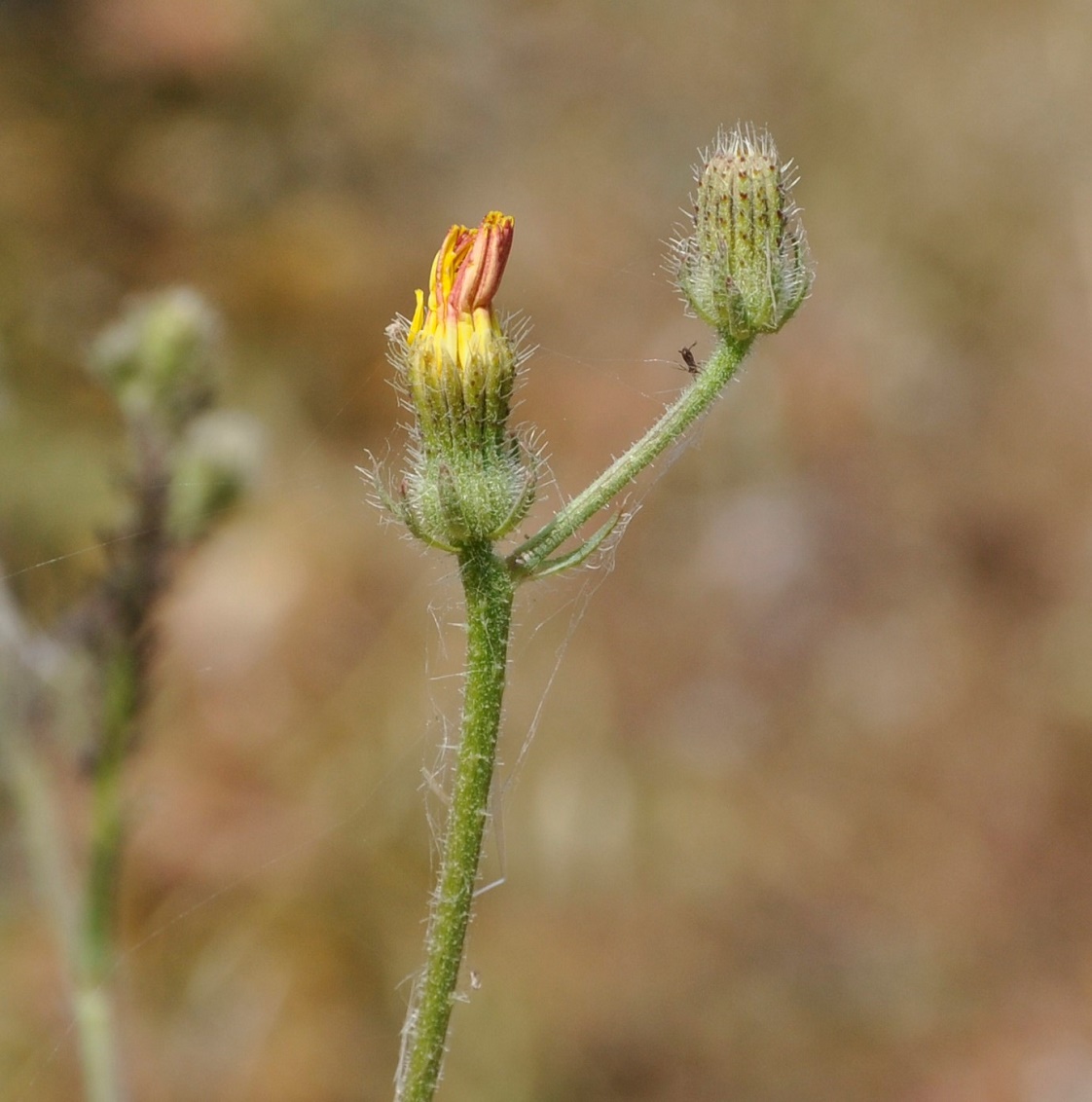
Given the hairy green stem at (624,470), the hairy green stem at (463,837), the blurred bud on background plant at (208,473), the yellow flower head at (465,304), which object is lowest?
the hairy green stem at (463,837)

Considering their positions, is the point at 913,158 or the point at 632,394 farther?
the point at 913,158

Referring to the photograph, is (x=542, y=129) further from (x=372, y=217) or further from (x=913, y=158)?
(x=913, y=158)

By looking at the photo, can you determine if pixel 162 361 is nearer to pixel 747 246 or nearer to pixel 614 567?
pixel 747 246

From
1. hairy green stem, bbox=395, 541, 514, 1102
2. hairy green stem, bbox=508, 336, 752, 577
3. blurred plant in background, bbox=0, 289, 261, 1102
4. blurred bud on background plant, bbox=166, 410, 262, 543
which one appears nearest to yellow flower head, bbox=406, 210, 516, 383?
hairy green stem, bbox=508, 336, 752, 577

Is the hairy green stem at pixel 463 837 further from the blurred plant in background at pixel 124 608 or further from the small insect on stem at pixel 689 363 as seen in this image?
the blurred plant in background at pixel 124 608

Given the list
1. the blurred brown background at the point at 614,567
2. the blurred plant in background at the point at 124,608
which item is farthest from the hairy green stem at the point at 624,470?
the blurred brown background at the point at 614,567

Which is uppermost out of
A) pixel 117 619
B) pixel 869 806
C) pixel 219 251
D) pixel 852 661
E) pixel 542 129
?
pixel 542 129

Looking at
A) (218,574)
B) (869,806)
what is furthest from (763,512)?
(218,574)

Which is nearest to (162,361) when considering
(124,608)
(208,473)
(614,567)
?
(208,473)
